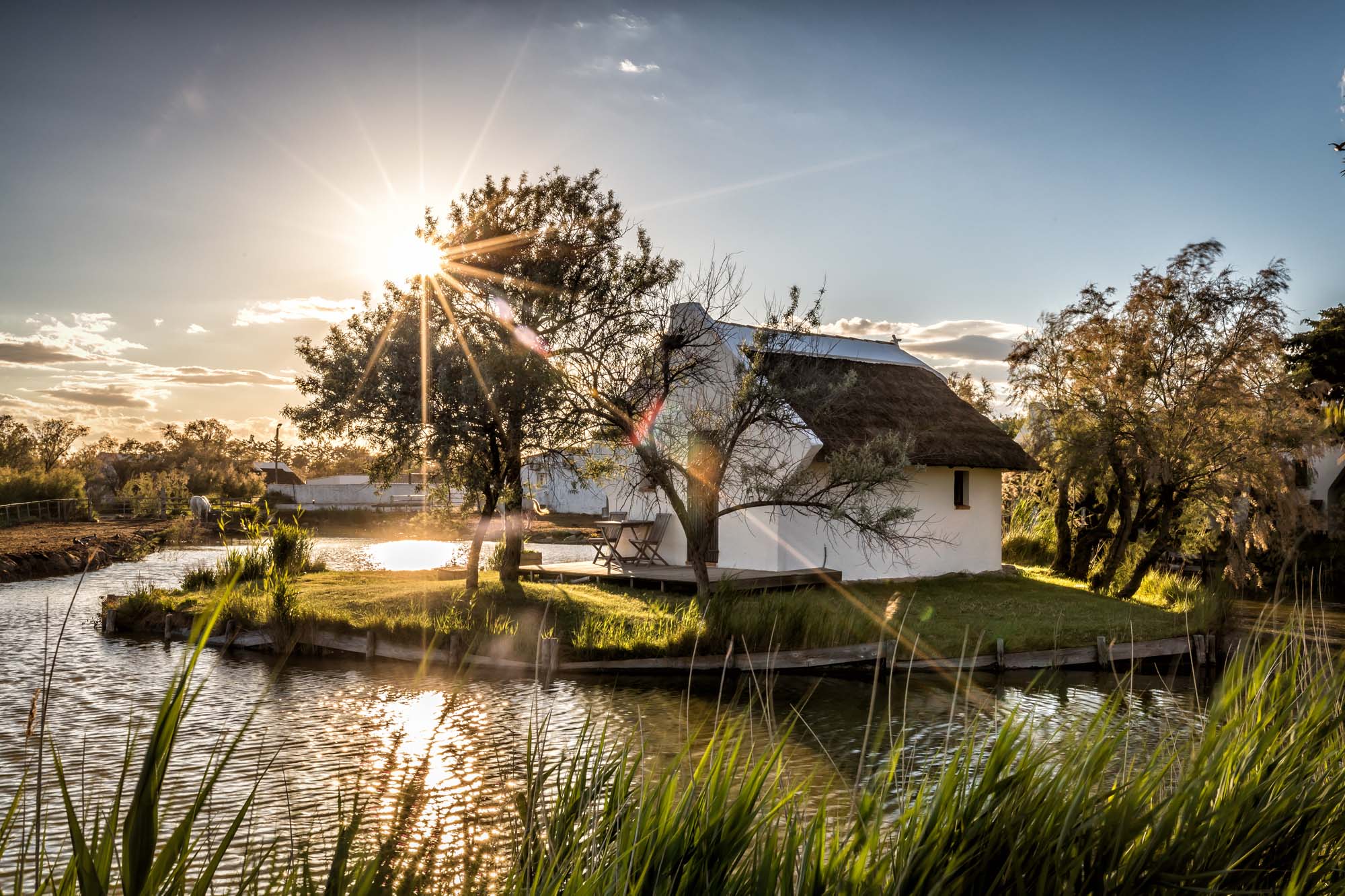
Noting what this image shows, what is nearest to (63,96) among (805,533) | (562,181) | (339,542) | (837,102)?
(562,181)

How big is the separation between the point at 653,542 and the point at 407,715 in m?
10.1

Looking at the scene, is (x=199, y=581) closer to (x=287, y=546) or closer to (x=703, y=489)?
(x=287, y=546)

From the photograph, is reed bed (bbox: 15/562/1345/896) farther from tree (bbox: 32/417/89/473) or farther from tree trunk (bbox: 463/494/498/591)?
tree (bbox: 32/417/89/473)

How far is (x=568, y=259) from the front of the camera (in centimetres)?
1620

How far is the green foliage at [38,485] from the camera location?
3631 centimetres

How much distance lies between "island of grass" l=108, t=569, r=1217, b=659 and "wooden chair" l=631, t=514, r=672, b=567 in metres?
1.95

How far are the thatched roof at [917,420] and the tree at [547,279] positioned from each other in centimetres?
317

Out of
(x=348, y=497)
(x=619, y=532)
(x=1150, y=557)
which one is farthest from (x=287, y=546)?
(x=348, y=497)

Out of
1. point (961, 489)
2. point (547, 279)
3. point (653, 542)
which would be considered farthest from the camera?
point (961, 489)

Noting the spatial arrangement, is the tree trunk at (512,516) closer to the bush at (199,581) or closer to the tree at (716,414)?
the tree at (716,414)

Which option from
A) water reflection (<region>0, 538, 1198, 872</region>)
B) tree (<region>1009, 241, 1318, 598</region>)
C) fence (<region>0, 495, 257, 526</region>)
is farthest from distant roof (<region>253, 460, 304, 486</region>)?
tree (<region>1009, 241, 1318, 598</region>)

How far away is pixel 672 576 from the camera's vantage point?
690 inches

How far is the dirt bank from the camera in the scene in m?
23.2

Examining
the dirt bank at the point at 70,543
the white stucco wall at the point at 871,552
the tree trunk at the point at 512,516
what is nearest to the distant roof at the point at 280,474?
the dirt bank at the point at 70,543
